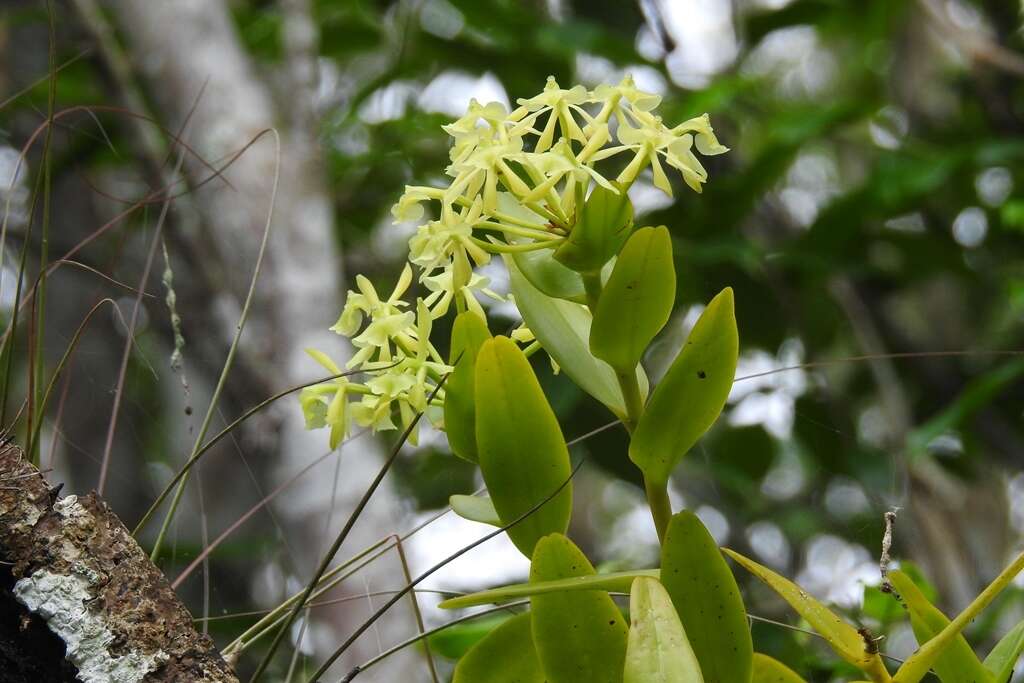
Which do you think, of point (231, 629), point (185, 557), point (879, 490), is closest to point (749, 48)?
point (879, 490)

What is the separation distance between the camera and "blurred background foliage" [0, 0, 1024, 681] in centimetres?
181

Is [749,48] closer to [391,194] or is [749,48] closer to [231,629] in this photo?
[391,194]

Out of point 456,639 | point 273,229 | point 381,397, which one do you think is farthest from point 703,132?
point 273,229

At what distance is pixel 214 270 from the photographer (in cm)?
193

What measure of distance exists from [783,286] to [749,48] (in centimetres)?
54

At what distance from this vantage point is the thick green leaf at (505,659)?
2.01 ft

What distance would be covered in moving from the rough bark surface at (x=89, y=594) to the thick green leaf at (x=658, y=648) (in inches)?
7.4

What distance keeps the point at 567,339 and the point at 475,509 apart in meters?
0.11

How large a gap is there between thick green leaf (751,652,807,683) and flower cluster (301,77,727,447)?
0.23 m

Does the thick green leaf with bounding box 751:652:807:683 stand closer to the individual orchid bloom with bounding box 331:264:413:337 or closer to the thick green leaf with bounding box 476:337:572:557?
the thick green leaf with bounding box 476:337:572:557

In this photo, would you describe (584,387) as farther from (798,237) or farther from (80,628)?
(798,237)

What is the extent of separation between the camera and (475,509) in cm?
65

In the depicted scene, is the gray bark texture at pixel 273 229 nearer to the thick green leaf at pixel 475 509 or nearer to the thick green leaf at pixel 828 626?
the thick green leaf at pixel 475 509

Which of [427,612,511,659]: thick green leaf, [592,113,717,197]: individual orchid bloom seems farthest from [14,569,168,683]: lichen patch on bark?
[427,612,511,659]: thick green leaf
